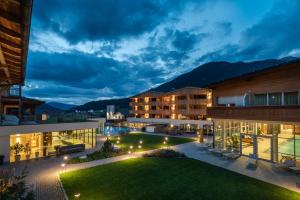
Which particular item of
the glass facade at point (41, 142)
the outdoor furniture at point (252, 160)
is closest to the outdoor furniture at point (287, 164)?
the outdoor furniture at point (252, 160)

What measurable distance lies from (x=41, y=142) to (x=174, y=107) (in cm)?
3492

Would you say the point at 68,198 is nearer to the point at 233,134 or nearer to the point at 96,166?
the point at 96,166

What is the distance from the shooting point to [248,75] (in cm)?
1952

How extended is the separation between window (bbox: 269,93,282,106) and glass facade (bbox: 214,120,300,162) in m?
1.95

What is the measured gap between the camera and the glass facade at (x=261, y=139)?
16.2 meters

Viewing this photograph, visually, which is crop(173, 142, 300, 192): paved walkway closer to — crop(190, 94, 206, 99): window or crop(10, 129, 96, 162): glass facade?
crop(10, 129, 96, 162): glass facade

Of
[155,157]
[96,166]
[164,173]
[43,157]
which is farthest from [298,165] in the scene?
[43,157]

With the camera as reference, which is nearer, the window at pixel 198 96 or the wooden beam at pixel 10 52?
the wooden beam at pixel 10 52

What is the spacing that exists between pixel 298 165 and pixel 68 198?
17.0 m

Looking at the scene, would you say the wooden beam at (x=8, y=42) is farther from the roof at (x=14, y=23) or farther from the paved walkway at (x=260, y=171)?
the paved walkway at (x=260, y=171)

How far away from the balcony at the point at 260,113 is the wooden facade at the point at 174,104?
77.0 feet

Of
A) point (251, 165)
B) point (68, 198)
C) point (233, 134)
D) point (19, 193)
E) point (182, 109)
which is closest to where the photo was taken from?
point (19, 193)

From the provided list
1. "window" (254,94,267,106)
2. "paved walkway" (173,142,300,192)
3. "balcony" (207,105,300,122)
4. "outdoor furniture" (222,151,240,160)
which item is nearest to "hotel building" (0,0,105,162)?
"paved walkway" (173,142,300,192)

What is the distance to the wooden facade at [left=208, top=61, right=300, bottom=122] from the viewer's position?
1538 cm
